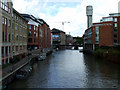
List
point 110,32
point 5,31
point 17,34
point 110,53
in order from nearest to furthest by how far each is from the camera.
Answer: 1. point 5,31
2. point 17,34
3. point 110,53
4. point 110,32

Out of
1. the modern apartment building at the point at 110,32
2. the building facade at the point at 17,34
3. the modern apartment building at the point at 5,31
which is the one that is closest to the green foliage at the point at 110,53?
the modern apartment building at the point at 110,32

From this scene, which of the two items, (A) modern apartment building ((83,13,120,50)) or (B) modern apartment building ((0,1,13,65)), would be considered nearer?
(B) modern apartment building ((0,1,13,65))

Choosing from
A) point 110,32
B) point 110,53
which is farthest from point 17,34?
point 110,32

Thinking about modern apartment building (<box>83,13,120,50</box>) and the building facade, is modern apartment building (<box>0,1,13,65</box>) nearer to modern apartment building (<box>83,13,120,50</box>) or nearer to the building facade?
the building facade

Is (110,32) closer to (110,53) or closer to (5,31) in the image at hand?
(110,53)

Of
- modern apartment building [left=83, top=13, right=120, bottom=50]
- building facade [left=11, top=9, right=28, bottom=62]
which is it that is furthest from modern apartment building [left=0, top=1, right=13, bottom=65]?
modern apartment building [left=83, top=13, right=120, bottom=50]

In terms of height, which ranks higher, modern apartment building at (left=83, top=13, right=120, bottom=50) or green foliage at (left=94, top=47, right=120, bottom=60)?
modern apartment building at (left=83, top=13, right=120, bottom=50)

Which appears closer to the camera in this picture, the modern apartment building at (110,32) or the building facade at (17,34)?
the building facade at (17,34)

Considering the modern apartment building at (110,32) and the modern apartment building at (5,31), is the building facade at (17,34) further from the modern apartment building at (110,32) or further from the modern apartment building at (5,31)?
the modern apartment building at (110,32)

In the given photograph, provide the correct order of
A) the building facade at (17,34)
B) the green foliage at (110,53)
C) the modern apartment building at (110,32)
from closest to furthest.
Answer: the building facade at (17,34), the green foliage at (110,53), the modern apartment building at (110,32)

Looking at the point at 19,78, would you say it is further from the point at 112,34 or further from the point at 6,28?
the point at 112,34

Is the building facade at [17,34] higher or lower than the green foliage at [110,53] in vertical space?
higher

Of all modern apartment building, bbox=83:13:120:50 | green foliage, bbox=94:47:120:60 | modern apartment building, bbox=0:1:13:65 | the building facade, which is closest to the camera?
modern apartment building, bbox=0:1:13:65

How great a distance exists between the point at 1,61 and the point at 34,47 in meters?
38.1
